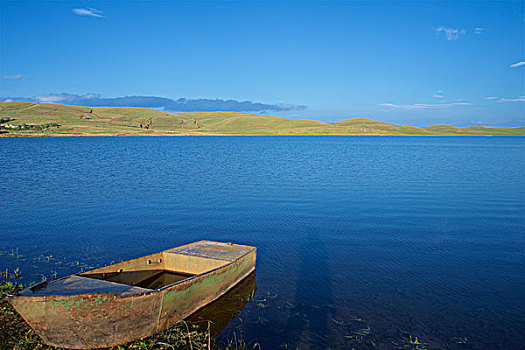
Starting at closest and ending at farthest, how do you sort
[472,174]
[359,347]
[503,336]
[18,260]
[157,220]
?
[359,347] → [503,336] → [18,260] → [157,220] → [472,174]

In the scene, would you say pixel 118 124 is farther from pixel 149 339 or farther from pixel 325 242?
pixel 149 339

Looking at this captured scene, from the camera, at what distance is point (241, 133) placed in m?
166

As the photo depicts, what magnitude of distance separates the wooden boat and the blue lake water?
3.87 feet

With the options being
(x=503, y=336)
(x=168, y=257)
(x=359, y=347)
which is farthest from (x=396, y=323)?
(x=168, y=257)

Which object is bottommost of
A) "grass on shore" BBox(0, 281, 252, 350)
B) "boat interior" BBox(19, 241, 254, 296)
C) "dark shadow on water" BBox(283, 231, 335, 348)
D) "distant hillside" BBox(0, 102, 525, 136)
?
"dark shadow on water" BBox(283, 231, 335, 348)

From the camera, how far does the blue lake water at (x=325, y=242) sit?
27.3 feet

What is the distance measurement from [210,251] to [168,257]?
1.23 meters

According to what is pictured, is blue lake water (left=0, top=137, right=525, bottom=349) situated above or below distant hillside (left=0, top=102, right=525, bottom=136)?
below

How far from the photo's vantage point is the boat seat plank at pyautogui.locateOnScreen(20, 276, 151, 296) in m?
6.85

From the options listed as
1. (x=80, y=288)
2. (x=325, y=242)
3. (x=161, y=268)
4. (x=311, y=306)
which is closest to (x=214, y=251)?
(x=161, y=268)

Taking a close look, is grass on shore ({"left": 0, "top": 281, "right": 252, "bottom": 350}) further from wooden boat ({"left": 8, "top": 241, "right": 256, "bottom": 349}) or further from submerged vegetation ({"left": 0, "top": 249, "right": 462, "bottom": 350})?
wooden boat ({"left": 8, "top": 241, "right": 256, "bottom": 349})

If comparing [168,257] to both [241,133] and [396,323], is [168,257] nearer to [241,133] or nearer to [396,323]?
[396,323]

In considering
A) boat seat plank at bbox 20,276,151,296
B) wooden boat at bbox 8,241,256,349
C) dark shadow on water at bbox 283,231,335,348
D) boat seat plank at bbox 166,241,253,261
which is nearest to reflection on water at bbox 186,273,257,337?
wooden boat at bbox 8,241,256,349

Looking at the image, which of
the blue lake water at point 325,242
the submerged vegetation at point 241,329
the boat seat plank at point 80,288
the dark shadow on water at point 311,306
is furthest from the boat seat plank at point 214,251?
A: the boat seat plank at point 80,288
